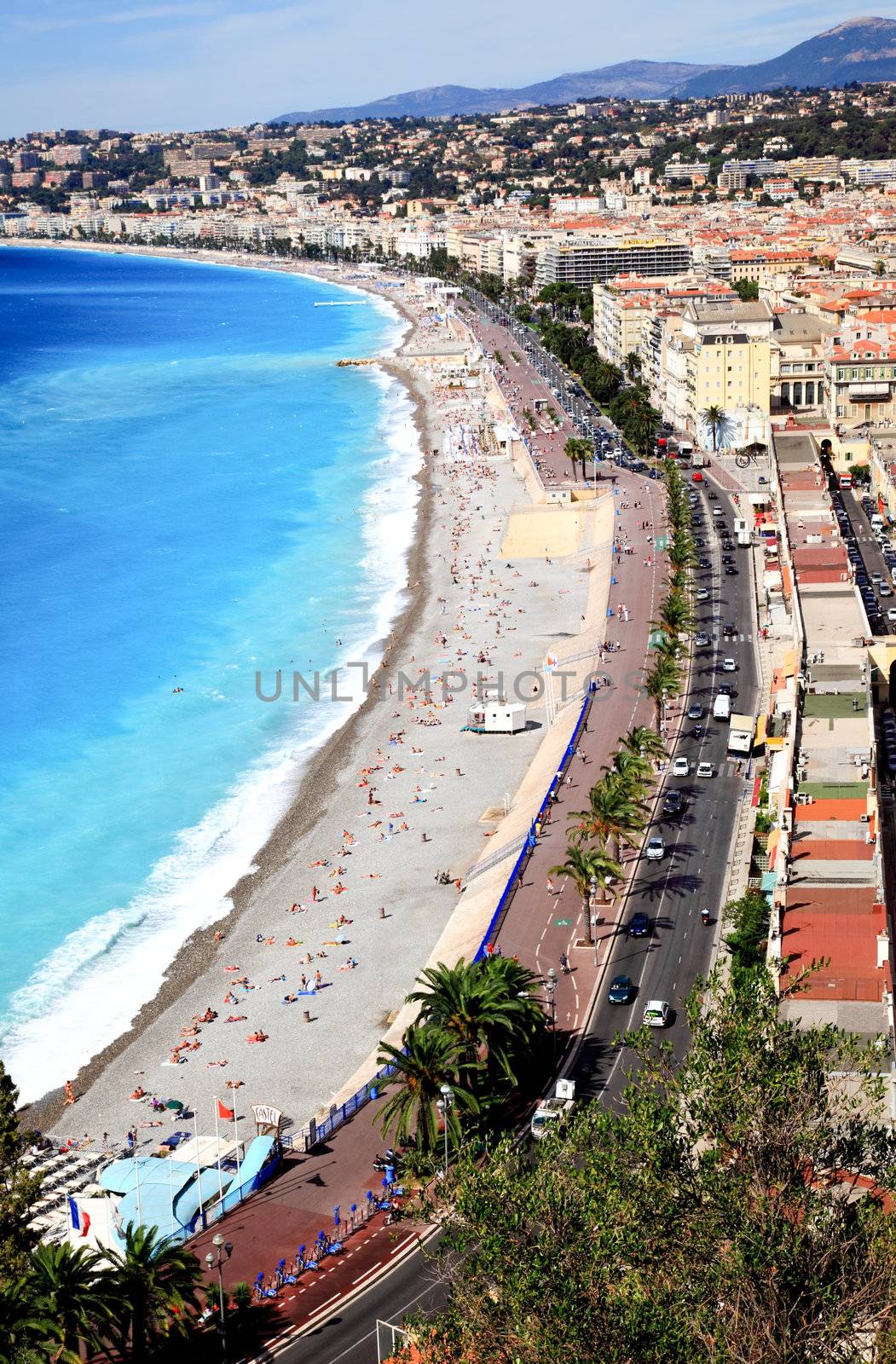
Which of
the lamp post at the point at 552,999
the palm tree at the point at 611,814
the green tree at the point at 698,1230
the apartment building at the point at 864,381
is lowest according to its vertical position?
the lamp post at the point at 552,999

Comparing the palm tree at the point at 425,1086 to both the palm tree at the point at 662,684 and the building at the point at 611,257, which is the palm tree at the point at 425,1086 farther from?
the building at the point at 611,257

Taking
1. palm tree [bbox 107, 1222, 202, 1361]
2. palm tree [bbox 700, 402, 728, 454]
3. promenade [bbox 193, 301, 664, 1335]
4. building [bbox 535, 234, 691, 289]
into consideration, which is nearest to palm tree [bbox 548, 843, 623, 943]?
promenade [bbox 193, 301, 664, 1335]

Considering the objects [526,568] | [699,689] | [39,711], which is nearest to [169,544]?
[526,568]

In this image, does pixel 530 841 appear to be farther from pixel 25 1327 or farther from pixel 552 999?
pixel 25 1327

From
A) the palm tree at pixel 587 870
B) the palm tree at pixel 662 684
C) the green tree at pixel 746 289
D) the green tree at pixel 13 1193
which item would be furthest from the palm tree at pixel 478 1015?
the green tree at pixel 746 289

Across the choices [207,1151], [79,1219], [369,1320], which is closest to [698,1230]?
[369,1320]

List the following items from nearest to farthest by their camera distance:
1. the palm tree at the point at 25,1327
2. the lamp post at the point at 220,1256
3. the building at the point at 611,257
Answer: the palm tree at the point at 25,1327, the lamp post at the point at 220,1256, the building at the point at 611,257
